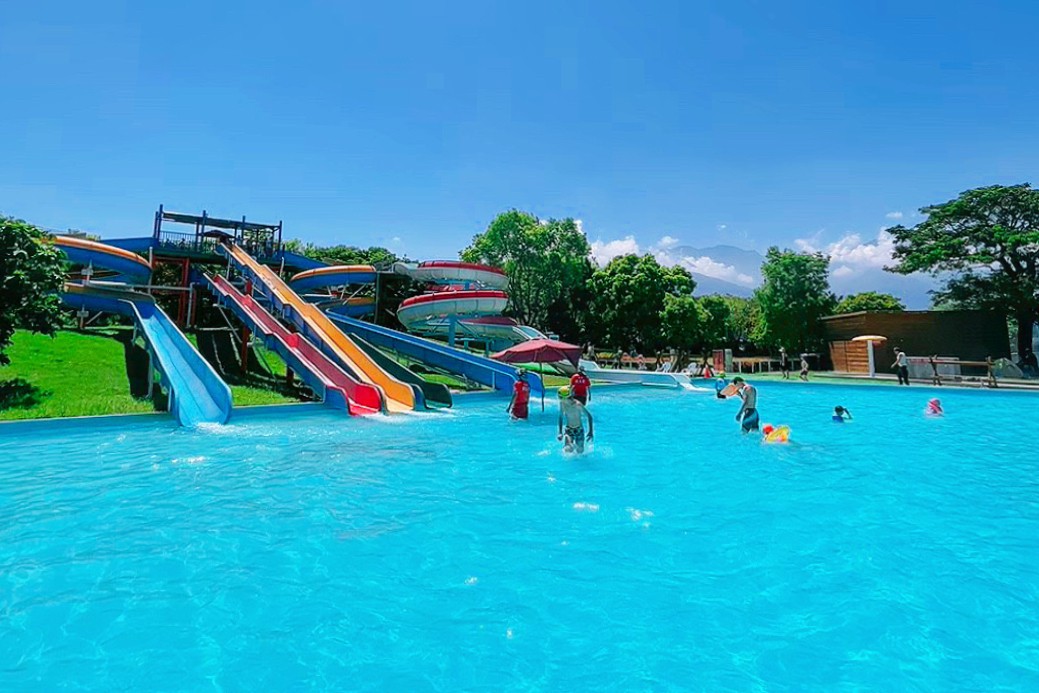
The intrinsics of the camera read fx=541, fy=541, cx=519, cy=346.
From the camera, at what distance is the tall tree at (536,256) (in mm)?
43500

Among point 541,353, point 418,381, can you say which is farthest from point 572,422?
point 418,381

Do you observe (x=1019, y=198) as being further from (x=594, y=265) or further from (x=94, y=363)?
(x=94, y=363)

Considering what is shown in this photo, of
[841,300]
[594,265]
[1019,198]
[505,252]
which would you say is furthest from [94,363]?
[841,300]

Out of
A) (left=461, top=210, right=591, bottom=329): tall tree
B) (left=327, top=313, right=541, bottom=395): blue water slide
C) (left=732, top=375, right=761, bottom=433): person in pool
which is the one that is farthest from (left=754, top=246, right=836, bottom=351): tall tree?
(left=732, top=375, right=761, bottom=433): person in pool

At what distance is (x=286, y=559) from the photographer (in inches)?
213

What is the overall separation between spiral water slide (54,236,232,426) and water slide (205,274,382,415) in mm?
2550

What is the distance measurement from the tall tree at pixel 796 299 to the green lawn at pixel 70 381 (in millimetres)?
33430

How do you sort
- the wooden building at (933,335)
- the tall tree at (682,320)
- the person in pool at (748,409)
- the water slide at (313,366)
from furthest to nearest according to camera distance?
1. the tall tree at (682,320)
2. the wooden building at (933,335)
3. the water slide at (313,366)
4. the person in pool at (748,409)

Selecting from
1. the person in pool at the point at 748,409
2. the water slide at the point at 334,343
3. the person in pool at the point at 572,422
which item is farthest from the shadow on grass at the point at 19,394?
the person in pool at the point at 748,409

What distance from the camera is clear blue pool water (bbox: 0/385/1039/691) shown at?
3668mm

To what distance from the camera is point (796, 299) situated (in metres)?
38.0

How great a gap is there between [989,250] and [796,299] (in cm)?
1098

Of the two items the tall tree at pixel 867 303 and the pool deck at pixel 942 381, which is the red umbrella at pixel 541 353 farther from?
the tall tree at pixel 867 303

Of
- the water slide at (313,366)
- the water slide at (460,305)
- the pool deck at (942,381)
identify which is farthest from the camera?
the water slide at (460,305)
